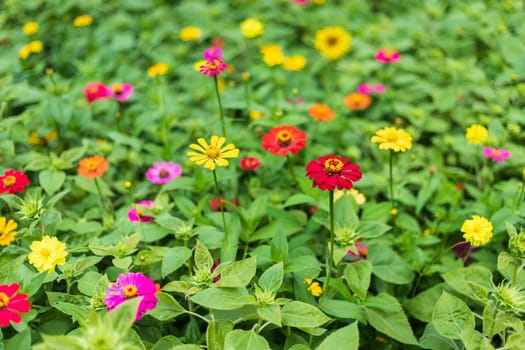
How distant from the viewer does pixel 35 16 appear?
3.84 metres

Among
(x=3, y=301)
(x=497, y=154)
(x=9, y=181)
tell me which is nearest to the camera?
(x=3, y=301)

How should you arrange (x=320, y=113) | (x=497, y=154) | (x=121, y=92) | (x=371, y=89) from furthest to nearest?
(x=371, y=89) → (x=121, y=92) → (x=320, y=113) → (x=497, y=154)

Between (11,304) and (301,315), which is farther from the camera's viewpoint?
(301,315)

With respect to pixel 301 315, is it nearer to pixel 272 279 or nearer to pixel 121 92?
pixel 272 279

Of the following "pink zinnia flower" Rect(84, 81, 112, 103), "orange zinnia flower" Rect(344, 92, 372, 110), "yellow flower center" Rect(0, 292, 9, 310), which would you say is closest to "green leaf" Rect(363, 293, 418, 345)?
"yellow flower center" Rect(0, 292, 9, 310)

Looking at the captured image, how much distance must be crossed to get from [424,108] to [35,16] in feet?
9.91

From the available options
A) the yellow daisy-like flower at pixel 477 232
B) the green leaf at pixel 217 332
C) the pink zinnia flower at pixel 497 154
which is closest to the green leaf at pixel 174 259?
the green leaf at pixel 217 332

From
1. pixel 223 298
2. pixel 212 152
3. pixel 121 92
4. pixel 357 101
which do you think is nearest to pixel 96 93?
pixel 121 92

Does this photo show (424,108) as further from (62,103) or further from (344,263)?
(62,103)

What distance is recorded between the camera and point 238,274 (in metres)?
1.63

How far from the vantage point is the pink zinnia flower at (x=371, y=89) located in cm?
311

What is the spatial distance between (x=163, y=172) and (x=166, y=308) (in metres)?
0.87

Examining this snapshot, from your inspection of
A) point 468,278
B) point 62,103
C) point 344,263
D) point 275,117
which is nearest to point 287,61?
point 275,117

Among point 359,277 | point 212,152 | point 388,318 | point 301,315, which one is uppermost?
point 212,152
